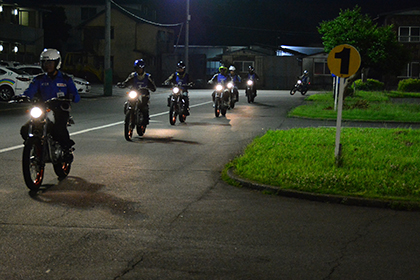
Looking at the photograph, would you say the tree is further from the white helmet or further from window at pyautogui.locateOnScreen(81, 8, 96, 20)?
window at pyautogui.locateOnScreen(81, 8, 96, 20)

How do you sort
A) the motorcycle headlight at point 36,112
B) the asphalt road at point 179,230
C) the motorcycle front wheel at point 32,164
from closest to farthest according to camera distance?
1. the asphalt road at point 179,230
2. the motorcycle front wheel at point 32,164
3. the motorcycle headlight at point 36,112

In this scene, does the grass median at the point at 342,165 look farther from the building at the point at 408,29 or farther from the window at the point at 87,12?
the window at the point at 87,12

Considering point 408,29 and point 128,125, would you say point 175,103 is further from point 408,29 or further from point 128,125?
point 408,29

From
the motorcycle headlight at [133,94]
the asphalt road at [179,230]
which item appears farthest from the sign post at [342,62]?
the motorcycle headlight at [133,94]

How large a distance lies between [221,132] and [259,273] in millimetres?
11375

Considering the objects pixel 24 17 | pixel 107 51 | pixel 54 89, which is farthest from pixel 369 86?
pixel 54 89

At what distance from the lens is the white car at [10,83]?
28797 mm

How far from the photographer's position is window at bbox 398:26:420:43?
61.2m

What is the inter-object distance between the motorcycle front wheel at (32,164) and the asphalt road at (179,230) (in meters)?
0.17

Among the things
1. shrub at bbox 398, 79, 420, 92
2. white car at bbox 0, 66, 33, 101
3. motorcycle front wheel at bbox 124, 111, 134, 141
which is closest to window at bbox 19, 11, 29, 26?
white car at bbox 0, 66, 33, 101

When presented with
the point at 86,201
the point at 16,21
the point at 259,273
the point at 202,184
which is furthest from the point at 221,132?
the point at 16,21

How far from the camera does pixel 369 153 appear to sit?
11.7 metres

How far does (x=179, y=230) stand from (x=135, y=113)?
8.36m

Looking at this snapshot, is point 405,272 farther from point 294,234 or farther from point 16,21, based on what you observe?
point 16,21
